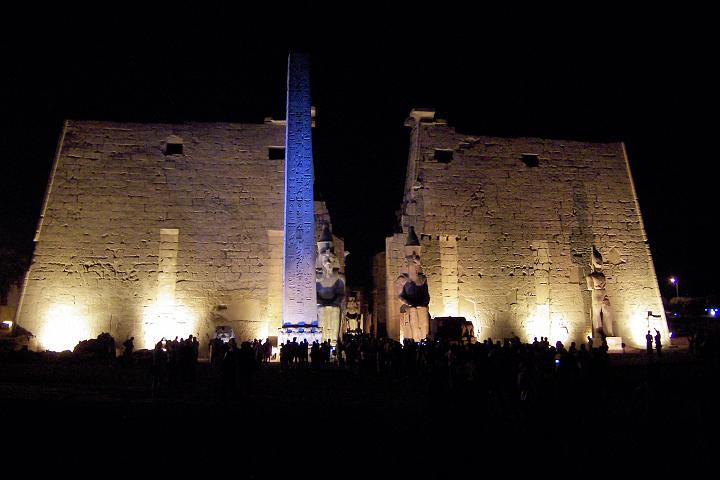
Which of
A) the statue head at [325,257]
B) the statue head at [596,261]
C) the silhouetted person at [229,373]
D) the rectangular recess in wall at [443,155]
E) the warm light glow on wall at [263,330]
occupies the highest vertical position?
the rectangular recess in wall at [443,155]

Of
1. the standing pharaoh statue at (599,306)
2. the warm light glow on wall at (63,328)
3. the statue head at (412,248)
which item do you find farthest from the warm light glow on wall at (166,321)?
the standing pharaoh statue at (599,306)

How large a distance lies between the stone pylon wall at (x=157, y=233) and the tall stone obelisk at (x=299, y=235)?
3477 millimetres

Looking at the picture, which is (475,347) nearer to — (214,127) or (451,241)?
(451,241)

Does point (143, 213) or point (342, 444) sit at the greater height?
point (143, 213)

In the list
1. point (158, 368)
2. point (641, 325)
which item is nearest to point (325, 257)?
point (158, 368)

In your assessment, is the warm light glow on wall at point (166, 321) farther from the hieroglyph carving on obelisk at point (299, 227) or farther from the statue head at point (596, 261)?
the statue head at point (596, 261)

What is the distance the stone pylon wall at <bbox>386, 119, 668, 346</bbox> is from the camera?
16188mm

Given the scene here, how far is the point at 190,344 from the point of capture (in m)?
8.70

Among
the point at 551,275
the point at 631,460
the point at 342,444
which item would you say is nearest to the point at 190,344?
the point at 342,444

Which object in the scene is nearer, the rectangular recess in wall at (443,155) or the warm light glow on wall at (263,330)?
the warm light glow on wall at (263,330)

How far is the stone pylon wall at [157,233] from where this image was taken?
49.0 ft

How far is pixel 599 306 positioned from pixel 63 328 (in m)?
14.3

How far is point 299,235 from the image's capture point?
474 inches

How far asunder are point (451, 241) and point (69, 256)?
1067 cm
